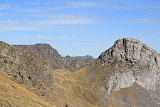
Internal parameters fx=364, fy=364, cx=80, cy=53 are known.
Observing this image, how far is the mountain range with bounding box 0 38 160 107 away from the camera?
98.4 metres

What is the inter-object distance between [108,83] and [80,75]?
47.5 ft

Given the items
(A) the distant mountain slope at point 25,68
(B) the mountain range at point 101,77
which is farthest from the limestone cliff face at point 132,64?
(A) the distant mountain slope at point 25,68

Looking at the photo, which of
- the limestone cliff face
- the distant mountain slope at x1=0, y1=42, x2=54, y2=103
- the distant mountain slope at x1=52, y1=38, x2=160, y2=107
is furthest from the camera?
the limestone cliff face

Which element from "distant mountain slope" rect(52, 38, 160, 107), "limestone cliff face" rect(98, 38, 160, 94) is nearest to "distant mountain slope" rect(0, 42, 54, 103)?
"distant mountain slope" rect(52, 38, 160, 107)

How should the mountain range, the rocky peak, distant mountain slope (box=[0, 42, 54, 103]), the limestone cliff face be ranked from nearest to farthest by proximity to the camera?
distant mountain slope (box=[0, 42, 54, 103]) < the mountain range < the limestone cliff face < the rocky peak

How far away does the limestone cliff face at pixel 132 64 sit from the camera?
14862cm

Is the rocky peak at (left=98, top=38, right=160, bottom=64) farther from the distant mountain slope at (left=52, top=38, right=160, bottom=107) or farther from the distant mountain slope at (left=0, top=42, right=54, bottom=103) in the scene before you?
the distant mountain slope at (left=0, top=42, right=54, bottom=103)

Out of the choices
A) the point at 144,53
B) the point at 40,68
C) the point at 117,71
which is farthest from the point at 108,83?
the point at 40,68

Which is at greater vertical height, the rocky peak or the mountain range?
the rocky peak

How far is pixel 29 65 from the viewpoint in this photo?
101 metres

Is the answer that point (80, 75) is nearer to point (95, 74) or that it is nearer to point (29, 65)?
point (95, 74)

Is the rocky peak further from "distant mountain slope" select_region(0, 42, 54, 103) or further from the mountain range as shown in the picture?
"distant mountain slope" select_region(0, 42, 54, 103)

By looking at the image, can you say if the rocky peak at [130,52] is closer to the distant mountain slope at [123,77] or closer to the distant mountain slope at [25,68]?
the distant mountain slope at [123,77]

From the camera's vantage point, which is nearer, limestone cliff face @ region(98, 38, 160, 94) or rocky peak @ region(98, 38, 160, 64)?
limestone cliff face @ region(98, 38, 160, 94)
